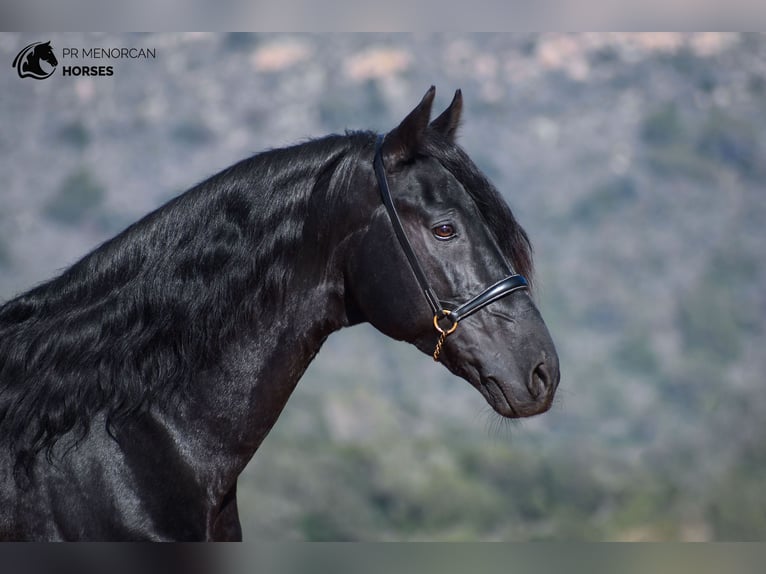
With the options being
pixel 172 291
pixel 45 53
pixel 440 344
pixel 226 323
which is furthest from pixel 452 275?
pixel 45 53

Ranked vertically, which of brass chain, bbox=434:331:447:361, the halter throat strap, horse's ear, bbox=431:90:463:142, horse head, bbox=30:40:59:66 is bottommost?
brass chain, bbox=434:331:447:361

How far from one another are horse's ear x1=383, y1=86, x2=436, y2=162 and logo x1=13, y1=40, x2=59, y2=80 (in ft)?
7.73

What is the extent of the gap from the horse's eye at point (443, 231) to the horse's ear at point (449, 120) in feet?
0.99

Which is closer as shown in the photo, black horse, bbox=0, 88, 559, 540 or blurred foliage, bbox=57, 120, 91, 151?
black horse, bbox=0, 88, 559, 540

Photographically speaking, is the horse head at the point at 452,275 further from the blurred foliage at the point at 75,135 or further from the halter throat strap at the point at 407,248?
the blurred foliage at the point at 75,135

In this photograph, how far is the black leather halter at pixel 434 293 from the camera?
1.94 m

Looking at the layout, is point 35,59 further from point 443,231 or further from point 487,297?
point 487,297

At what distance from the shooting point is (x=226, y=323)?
6.59ft

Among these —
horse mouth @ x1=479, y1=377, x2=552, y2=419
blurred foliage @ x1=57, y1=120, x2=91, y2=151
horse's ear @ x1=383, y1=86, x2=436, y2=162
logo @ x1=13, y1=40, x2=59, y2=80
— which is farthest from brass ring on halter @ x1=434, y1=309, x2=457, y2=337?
blurred foliage @ x1=57, y1=120, x2=91, y2=151

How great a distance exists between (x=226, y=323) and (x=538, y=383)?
2.68 feet

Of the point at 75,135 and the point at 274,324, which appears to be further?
the point at 75,135

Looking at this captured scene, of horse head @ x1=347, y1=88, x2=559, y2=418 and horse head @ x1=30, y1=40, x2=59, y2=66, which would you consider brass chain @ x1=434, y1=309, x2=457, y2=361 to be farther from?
horse head @ x1=30, y1=40, x2=59, y2=66

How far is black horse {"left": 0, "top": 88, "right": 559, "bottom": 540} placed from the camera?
6.24 ft

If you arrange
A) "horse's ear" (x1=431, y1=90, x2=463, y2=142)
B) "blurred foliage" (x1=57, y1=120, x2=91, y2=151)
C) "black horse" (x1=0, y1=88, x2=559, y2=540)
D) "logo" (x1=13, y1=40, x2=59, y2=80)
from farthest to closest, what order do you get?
"blurred foliage" (x1=57, y1=120, x2=91, y2=151)
"logo" (x1=13, y1=40, x2=59, y2=80)
"horse's ear" (x1=431, y1=90, x2=463, y2=142)
"black horse" (x1=0, y1=88, x2=559, y2=540)
